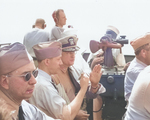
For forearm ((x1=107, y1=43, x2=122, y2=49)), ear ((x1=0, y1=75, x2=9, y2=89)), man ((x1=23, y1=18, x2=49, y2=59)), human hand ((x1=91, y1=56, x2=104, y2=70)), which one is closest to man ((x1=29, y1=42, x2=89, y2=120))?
ear ((x1=0, y1=75, x2=9, y2=89))

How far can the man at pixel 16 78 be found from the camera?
1036 mm

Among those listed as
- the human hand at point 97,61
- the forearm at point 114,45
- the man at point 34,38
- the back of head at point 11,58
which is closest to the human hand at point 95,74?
the forearm at point 114,45

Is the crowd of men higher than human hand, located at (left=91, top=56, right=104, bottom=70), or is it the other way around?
the crowd of men

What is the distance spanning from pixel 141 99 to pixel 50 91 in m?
0.54

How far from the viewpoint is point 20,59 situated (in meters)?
1.06

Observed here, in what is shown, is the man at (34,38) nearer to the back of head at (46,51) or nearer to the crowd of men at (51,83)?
the crowd of men at (51,83)

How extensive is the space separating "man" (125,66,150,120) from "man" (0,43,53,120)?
0.58m

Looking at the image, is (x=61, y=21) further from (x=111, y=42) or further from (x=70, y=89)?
(x=70, y=89)

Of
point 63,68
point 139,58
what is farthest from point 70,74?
point 139,58

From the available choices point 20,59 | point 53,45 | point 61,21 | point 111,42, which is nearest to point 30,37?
point 61,21

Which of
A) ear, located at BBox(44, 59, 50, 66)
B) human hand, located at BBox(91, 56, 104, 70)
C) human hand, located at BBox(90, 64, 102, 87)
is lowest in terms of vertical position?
human hand, located at BBox(91, 56, 104, 70)

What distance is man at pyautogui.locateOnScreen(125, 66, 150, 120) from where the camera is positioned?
1180 mm

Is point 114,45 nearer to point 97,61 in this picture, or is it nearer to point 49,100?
point 97,61

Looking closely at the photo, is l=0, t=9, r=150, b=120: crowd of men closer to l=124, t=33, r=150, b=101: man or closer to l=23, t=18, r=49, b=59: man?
l=124, t=33, r=150, b=101: man
